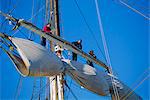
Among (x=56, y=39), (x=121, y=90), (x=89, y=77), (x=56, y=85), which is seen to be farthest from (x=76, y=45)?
(x=121, y=90)

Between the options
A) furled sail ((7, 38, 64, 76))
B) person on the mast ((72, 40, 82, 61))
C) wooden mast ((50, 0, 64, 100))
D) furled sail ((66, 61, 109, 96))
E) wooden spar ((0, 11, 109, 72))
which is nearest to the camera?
furled sail ((7, 38, 64, 76))

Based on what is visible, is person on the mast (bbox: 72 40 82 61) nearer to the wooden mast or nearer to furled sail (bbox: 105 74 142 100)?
the wooden mast

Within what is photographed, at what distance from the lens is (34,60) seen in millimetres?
14258

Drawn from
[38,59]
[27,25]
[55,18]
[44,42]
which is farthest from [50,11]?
[38,59]

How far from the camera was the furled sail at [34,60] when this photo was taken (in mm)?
14031

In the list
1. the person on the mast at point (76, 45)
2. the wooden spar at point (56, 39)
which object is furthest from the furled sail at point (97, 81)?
the person on the mast at point (76, 45)

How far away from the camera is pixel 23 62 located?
14.2 m

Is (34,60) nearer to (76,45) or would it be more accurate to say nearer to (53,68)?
(53,68)

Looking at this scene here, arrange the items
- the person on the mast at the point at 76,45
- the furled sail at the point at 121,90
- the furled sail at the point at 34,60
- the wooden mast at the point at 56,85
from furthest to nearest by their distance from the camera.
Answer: the furled sail at the point at 121,90, the person on the mast at the point at 76,45, the wooden mast at the point at 56,85, the furled sail at the point at 34,60

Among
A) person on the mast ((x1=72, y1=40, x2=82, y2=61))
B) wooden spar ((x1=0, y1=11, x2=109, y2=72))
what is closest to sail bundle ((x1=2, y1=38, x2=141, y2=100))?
wooden spar ((x1=0, y1=11, x2=109, y2=72))

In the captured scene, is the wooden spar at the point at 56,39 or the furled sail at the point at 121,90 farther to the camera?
the furled sail at the point at 121,90

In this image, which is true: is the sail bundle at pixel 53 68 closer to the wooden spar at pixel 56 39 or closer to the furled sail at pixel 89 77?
the furled sail at pixel 89 77

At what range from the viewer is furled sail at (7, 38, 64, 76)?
46.0 feet

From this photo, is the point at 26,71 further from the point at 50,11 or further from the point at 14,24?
the point at 50,11
